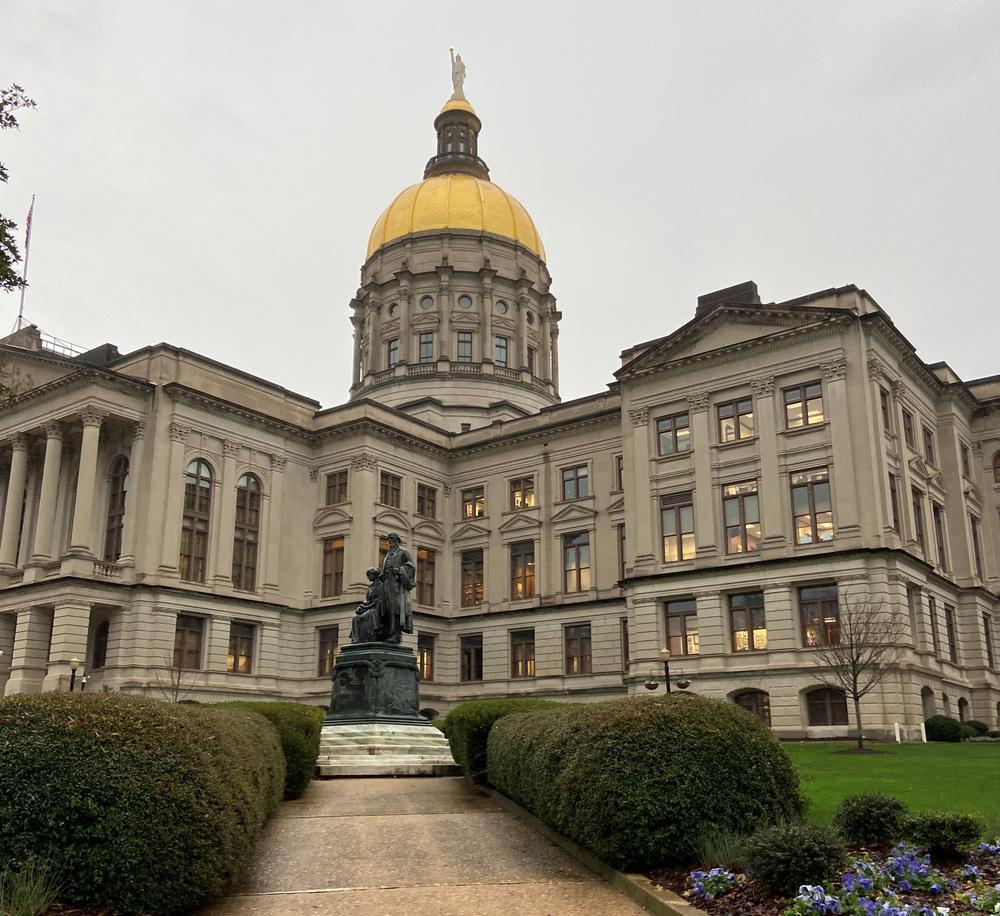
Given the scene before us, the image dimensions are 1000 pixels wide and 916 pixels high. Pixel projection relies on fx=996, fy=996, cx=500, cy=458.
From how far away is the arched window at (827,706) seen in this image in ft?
133

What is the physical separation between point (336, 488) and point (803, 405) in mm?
26418

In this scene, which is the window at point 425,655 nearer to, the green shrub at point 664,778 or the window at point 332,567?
the window at point 332,567

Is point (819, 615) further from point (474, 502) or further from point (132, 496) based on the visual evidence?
point (132, 496)

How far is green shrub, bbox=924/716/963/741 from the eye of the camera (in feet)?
127

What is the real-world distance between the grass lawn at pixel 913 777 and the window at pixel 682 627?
12321mm

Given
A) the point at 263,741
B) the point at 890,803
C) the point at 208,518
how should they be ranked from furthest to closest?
the point at 208,518 < the point at 263,741 < the point at 890,803

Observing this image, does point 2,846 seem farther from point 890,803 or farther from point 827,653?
point 827,653

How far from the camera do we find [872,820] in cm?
1091

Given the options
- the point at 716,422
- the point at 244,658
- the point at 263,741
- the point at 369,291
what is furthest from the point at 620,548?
the point at 263,741

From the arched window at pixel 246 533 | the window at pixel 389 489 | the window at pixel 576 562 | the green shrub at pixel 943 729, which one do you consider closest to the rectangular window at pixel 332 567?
the window at pixel 389 489

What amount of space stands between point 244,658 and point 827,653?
2943 cm

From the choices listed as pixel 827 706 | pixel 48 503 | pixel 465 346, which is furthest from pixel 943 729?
pixel 465 346

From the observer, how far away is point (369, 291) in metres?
78.4

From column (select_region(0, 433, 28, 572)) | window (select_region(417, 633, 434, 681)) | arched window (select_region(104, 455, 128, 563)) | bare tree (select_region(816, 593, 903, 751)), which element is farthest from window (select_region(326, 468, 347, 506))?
bare tree (select_region(816, 593, 903, 751))
